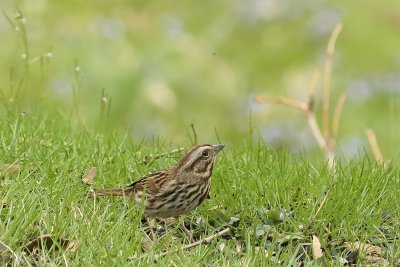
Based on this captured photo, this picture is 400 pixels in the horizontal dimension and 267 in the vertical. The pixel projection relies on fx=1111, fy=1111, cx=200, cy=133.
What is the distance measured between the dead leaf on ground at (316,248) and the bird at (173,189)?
29.9 inches

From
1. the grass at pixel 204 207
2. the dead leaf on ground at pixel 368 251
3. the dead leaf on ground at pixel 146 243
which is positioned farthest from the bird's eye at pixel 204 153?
the dead leaf on ground at pixel 368 251

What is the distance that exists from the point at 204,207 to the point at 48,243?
1.30 metres

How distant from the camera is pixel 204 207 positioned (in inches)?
295

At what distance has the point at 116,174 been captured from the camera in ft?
25.6

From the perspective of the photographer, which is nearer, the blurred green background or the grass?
the grass

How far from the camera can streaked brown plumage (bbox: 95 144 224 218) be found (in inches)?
280

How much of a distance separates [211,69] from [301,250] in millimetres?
8557

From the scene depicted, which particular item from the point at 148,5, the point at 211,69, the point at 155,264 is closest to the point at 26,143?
the point at 155,264

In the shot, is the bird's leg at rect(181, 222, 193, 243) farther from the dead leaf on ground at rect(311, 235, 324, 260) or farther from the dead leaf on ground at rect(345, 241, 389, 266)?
the dead leaf on ground at rect(345, 241, 389, 266)

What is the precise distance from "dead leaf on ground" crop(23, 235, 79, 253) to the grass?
0.5 inches

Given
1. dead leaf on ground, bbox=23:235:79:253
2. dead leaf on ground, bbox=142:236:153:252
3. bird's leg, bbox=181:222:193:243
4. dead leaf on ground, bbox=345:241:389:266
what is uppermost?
dead leaf on ground, bbox=23:235:79:253

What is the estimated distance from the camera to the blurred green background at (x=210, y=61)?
14.3 m

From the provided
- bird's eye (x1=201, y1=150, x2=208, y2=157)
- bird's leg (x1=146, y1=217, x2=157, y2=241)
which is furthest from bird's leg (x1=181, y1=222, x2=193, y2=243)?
bird's eye (x1=201, y1=150, x2=208, y2=157)

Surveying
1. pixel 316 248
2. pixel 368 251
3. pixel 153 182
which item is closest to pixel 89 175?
pixel 153 182
